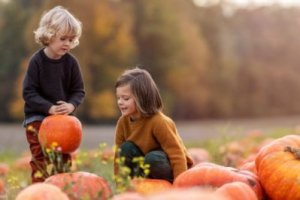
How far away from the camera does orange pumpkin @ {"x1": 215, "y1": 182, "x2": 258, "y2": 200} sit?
11.5 ft

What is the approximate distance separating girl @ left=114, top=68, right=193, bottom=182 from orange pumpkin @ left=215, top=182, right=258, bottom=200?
2.72ft

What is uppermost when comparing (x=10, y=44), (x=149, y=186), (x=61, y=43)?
(x=61, y=43)

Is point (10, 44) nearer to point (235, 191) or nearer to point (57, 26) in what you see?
point (57, 26)

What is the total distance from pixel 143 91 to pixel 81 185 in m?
1.05

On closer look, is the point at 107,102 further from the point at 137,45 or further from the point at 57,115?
the point at 57,115

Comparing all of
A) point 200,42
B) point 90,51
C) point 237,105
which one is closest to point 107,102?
point 90,51

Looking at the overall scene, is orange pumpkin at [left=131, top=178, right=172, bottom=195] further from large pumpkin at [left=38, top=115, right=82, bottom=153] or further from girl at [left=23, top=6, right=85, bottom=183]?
girl at [left=23, top=6, right=85, bottom=183]

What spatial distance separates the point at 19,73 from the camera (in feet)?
89.6

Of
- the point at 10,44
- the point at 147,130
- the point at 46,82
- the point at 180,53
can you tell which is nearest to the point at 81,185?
the point at 147,130

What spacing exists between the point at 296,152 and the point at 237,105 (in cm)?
3409

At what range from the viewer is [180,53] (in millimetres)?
31969

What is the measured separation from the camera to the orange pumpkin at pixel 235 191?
3516mm

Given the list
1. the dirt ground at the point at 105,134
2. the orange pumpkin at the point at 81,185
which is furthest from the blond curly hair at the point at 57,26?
the dirt ground at the point at 105,134

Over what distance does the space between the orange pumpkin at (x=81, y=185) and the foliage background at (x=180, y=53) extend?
21.8m
